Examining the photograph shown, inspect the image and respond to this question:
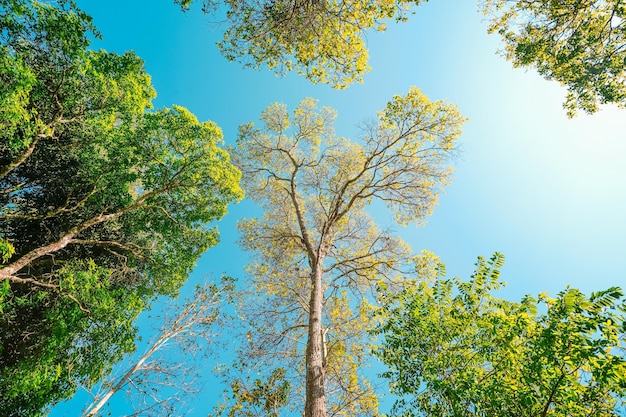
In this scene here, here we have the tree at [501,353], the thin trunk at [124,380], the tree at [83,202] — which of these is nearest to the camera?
the tree at [501,353]

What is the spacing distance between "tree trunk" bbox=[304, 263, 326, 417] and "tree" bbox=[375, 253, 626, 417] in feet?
4.92

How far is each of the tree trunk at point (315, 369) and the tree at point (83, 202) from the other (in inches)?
148

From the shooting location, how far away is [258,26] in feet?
21.0

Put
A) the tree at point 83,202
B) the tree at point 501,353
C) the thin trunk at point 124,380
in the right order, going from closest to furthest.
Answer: the tree at point 501,353 < the tree at point 83,202 < the thin trunk at point 124,380

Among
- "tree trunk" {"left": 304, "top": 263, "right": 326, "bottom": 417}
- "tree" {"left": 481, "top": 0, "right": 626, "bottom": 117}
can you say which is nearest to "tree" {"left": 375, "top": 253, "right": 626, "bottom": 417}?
"tree trunk" {"left": 304, "top": 263, "right": 326, "bottom": 417}

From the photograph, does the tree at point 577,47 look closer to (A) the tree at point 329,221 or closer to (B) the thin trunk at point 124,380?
(A) the tree at point 329,221

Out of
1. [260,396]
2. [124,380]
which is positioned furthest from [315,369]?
[124,380]

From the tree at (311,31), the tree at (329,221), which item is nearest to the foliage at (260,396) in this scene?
the tree at (329,221)

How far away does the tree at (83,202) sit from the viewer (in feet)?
20.5

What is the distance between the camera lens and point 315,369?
570cm

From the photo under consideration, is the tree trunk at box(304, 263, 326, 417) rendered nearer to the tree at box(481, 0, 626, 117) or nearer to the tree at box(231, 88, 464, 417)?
the tree at box(231, 88, 464, 417)

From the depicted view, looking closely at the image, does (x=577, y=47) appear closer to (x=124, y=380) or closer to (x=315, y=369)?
(x=315, y=369)

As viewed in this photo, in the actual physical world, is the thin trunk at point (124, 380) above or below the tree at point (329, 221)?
below

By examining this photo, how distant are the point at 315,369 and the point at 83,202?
7.11 metres
